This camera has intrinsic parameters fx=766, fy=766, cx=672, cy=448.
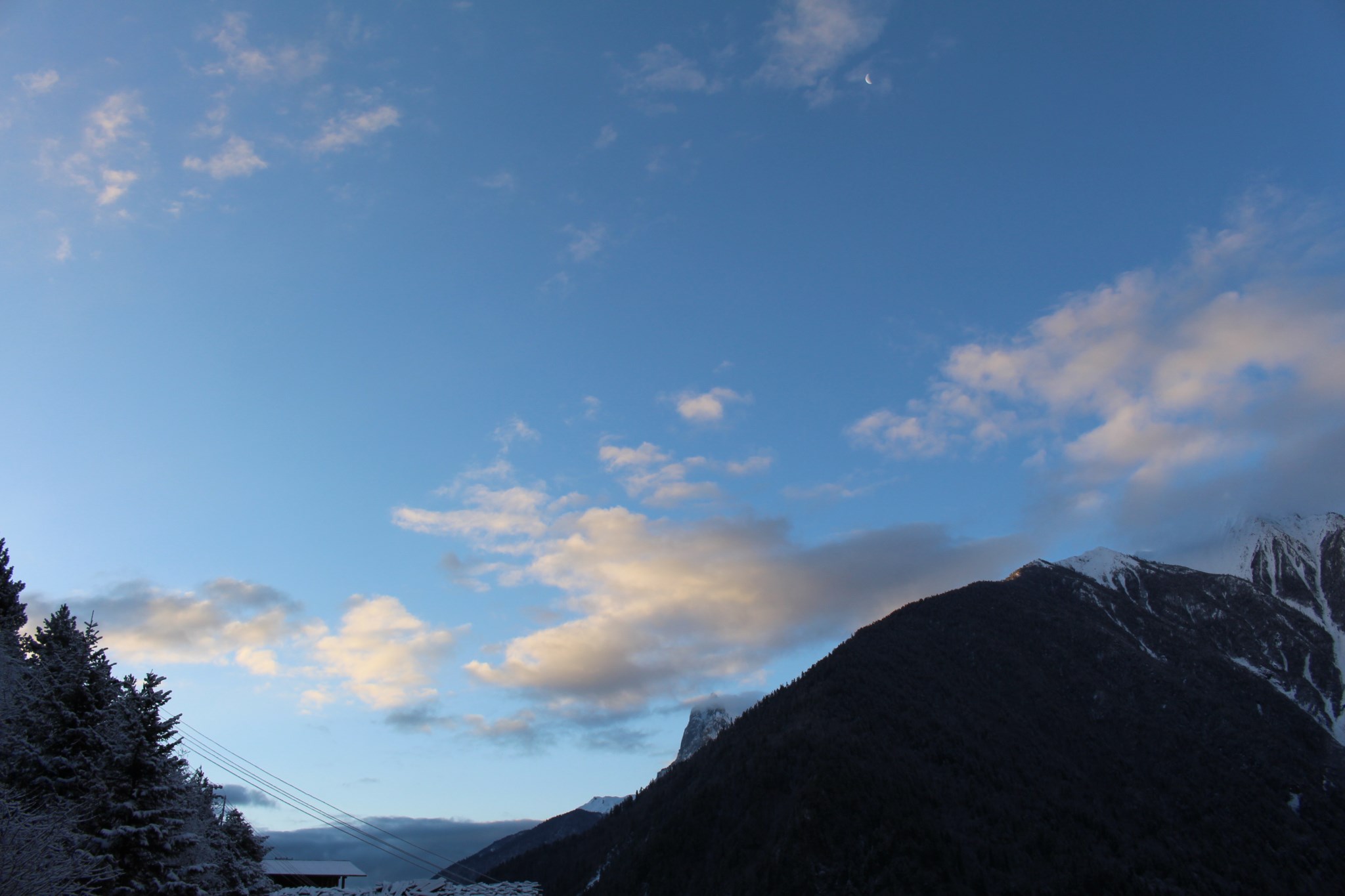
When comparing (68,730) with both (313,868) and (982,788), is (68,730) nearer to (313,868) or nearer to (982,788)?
(313,868)

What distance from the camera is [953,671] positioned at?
16500cm

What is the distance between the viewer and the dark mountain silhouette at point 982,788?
106 metres

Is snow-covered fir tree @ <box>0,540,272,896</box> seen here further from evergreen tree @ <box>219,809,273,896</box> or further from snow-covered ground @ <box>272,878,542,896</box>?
snow-covered ground @ <box>272,878,542,896</box>

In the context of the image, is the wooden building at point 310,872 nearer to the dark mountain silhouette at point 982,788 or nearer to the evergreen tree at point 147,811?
the dark mountain silhouette at point 982,788

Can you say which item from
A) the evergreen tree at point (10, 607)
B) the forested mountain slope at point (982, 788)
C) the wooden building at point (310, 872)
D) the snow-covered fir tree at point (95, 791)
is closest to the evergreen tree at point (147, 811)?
the snow-covered fir tree at point (95, 791)

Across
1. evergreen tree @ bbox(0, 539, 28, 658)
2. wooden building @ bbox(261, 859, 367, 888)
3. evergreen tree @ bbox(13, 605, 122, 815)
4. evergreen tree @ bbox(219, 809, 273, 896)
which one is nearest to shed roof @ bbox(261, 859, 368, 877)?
wooden building @ bbox(261, 859, 367, 888)

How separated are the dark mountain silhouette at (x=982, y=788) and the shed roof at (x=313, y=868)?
→ 149 ft

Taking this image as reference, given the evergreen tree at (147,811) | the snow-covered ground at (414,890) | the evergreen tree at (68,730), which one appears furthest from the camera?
the snow-covered ground at (414,890)

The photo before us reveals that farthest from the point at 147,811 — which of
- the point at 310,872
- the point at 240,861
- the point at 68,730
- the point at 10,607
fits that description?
the point at 310,872

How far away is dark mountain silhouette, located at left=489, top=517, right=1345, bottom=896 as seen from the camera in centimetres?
Answer: 10619

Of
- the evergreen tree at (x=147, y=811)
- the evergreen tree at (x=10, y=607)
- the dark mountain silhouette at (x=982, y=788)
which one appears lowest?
the dark mountain silhouette at (x=982, y=788)

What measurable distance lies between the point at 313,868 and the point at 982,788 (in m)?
99.1

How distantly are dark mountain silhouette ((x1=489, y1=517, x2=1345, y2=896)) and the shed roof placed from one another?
4553cm

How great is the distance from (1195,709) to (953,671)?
59769 millimetres
